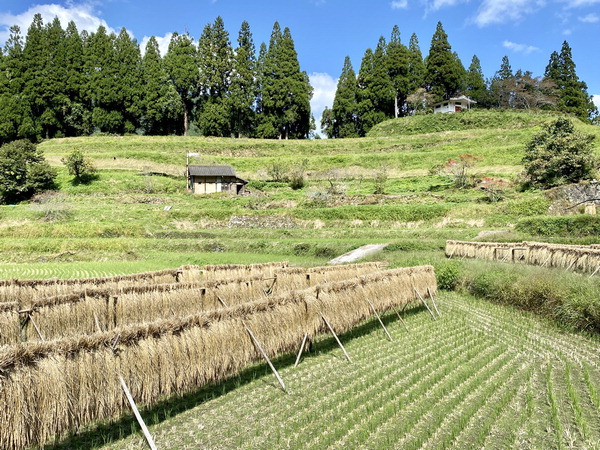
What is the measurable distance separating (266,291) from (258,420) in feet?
23.8

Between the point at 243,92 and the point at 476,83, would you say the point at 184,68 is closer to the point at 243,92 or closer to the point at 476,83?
the point at 243,92

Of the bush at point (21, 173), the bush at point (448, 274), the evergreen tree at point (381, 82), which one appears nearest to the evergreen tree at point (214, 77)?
the evergreen tree at point (381, 82)

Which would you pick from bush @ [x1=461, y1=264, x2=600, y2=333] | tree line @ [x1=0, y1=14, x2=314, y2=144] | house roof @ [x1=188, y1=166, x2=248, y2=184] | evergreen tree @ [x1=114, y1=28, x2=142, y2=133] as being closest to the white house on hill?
tree line @ [x1=0, y1=14, x2=314, y2=144]

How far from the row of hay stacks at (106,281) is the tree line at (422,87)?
225 feet

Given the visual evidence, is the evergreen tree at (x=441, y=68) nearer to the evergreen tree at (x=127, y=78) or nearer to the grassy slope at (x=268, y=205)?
the grassy slope at (x=268, y=205)

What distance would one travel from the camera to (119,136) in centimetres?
7181

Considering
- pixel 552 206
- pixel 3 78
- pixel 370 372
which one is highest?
pixel 3 78

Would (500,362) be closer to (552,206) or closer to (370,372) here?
(370,372)

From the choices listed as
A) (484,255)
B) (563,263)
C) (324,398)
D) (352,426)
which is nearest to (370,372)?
(324,398)

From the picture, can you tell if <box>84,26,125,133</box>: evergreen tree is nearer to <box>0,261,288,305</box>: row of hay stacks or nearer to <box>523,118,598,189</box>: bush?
<box>523,118,598,189</box>: bush

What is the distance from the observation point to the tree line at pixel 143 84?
70.4 meters

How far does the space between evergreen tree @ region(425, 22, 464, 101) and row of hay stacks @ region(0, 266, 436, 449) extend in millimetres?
81117

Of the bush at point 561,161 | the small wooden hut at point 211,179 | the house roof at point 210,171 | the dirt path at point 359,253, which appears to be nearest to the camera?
the dirt path at point 359,253

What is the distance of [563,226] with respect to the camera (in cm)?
2436
